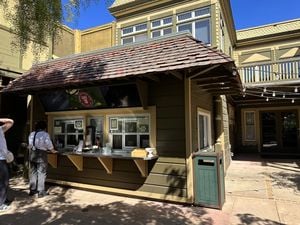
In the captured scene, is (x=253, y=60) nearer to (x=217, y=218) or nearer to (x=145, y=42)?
(x=145, y=42)

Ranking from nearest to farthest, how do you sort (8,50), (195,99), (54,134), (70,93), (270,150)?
(195,99) → (70,93) → (54,134) → (8,50) → (270,150)

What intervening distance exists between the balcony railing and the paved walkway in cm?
565

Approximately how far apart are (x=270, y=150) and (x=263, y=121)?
1.62 meters

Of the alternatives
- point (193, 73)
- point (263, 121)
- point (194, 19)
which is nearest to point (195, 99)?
point (193, 73)

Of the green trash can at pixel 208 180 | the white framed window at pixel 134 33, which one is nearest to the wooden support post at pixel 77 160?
the green trash can at pixel 208 180

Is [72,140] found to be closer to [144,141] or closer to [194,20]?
[144,141]

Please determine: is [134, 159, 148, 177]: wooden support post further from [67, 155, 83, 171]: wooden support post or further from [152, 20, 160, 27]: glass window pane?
[152, 20, 160, 27]: glass window pane

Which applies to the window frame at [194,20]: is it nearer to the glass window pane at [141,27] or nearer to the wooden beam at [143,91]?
the glass window pane at [141,27]

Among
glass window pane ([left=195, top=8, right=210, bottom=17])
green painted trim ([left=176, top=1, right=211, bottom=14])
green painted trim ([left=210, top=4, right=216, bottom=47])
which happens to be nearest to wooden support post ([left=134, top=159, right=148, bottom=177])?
green painted trim ([left=210, top=4, right=216, bottom=47])

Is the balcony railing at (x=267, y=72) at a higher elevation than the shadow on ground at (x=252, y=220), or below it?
higher

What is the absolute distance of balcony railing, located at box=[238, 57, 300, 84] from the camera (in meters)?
10.8

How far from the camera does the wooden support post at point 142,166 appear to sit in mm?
5244

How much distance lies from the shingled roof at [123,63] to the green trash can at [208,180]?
70.5 inches

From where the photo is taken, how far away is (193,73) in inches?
205
